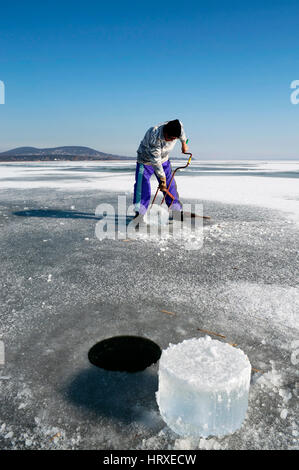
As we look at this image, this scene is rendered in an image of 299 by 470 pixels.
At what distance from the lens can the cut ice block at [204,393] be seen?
140 centimetres

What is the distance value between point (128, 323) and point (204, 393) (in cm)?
111

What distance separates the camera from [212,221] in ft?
20.2

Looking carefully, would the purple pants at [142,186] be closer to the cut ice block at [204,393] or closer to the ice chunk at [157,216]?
the ice chunk at [157,216]

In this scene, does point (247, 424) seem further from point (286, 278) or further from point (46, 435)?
point (286, 278)

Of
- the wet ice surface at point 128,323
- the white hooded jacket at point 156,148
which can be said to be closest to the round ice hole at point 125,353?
the wet ice surface at point 128,323

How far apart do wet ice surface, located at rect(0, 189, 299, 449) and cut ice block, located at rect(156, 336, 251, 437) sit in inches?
2.2

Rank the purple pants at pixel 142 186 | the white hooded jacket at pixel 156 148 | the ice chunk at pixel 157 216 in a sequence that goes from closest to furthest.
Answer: the white hooded jacket at pixel 156 148
the purple pants at pixel 142 186
the ice chunk at pixel 157 216

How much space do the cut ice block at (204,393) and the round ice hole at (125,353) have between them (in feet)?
1.37

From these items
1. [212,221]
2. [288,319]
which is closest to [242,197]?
[212,221]

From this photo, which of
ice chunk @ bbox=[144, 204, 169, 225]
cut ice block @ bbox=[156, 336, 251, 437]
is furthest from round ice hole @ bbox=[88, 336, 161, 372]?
ice chunk @ bbox=[144, 204, 169, 225]

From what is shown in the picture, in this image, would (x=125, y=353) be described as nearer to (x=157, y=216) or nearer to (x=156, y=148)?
(x=156, y=148)

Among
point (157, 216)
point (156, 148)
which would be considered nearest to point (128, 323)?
point (156, 148)

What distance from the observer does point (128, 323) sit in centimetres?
242
